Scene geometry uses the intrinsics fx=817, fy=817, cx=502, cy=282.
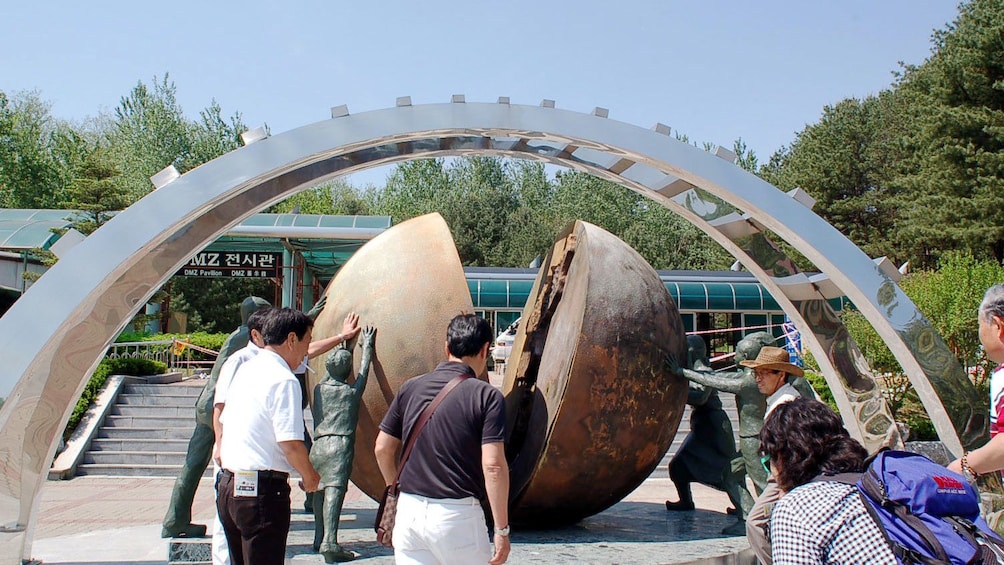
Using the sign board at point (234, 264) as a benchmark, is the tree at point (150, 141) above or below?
above

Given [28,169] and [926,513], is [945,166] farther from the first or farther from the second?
[28,169]

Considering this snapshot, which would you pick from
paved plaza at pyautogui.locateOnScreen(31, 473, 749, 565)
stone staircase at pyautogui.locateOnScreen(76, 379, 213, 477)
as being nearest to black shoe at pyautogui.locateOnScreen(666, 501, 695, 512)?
paved plaza at pyautogui.locateOnScreen(31, 473, 749, 565)

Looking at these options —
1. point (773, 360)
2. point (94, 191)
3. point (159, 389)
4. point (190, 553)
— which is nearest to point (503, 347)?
point (159, 389)

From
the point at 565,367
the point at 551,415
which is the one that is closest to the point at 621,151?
the point at 565,367

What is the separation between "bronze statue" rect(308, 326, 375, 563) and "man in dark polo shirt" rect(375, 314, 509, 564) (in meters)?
2.42

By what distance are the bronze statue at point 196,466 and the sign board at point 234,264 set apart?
18.4m

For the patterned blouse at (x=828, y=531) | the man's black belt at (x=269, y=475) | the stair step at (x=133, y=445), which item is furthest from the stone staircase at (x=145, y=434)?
the patterned blouse at (x=828, y=531)

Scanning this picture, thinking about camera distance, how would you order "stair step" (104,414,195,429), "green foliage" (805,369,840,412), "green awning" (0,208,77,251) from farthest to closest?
"green awning" (0,208,77,251)
"green foliage" (805,369,840,412)
"stair step" (104,414,195,429)

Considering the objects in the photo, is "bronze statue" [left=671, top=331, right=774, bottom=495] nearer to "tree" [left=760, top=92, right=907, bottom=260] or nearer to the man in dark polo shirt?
the man in dark polo shirt

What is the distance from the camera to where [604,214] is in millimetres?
46562

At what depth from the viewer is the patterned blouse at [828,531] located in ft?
7.18

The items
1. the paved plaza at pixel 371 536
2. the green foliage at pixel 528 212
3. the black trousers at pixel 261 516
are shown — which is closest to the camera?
the black trousers at pixel 261 516

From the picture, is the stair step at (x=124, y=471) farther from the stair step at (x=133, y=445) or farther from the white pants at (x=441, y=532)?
the white pants at (x=441, y=532)

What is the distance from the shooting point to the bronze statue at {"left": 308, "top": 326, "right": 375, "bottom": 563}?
230 inches
